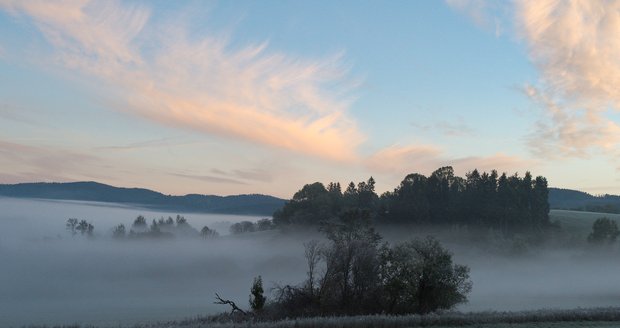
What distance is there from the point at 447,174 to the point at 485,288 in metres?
72.1

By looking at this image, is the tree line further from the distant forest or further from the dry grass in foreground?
the distant forest

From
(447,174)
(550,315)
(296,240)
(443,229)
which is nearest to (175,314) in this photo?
(550,315)

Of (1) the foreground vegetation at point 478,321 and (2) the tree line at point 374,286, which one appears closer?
(1) the foreground vegetation at point 478,321

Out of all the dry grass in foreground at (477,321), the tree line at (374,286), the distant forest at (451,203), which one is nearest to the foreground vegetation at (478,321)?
the dry grass in foreground at (477,321)

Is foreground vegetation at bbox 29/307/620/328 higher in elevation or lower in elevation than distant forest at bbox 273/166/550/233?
lower

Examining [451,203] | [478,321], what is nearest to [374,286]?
[478,321]

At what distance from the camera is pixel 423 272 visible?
63.2 m

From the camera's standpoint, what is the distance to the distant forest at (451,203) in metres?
163

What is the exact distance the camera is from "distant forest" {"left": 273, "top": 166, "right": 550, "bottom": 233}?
163375 mm

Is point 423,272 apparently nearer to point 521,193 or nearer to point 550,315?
point 550,315

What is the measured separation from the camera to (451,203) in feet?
561

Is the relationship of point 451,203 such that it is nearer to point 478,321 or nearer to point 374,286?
point 374,286

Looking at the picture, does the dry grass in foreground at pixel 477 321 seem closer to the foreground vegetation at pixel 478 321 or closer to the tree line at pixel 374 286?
the foreground vegetation at pixel 478 321

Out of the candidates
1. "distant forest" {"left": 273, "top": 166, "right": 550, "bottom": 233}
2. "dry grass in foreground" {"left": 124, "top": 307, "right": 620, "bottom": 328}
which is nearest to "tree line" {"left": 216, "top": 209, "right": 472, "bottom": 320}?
"dry grass in foreground" {"left": 124, "top": 307, "right": 620, "bottom": 328}
